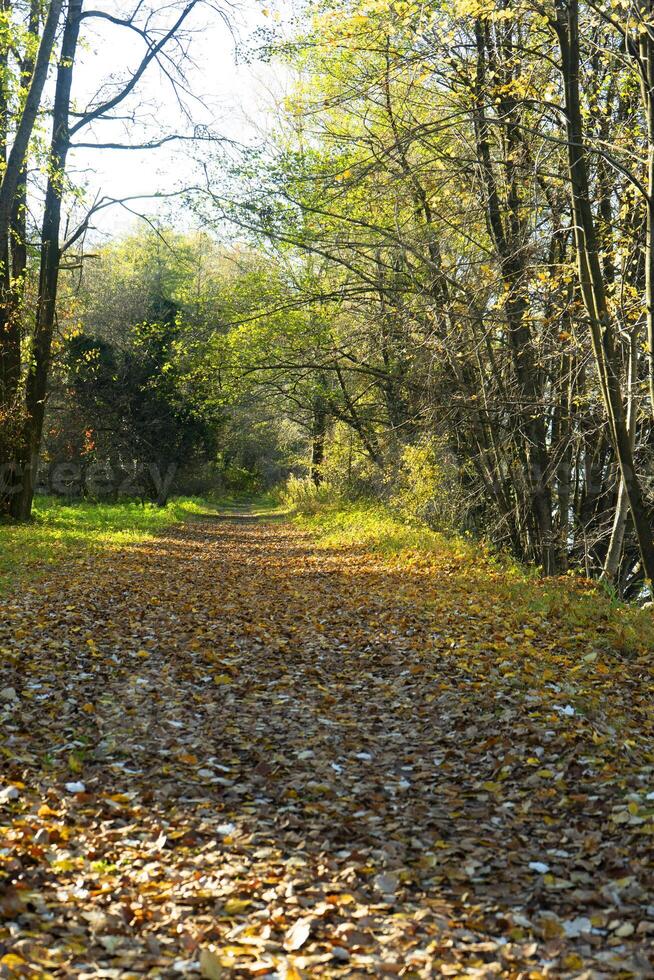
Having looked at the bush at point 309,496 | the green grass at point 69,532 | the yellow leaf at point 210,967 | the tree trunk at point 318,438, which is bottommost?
the yellow leaf at point 210,967

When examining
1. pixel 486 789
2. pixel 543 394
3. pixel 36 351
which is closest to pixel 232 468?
pixel 36 351

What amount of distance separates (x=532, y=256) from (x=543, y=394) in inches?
76.3

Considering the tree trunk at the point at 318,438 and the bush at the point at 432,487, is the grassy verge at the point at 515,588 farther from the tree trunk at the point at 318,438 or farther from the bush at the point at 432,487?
the tree trunk at the point at 318,438

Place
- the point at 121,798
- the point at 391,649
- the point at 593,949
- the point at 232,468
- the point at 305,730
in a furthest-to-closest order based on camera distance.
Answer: the point at 232,468 → the point at 391,649 → the point at 305,730 → the point at 121,798 → the point at 593,949

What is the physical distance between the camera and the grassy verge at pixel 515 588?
8094 mm

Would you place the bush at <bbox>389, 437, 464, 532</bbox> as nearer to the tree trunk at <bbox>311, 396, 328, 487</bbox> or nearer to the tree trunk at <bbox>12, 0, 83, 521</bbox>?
the tree trunk at <bbox>311, 396, 328, 487</bbox>

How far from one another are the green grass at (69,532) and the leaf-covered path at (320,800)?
308 centimetres

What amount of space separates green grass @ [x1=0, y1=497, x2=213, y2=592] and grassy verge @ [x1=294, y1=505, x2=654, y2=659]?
5017 mm

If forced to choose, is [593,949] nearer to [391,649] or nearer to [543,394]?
[391,649]

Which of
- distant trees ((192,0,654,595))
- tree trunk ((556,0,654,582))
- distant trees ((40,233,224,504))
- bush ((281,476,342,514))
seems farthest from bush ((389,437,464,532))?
distant trees ((40,233,224,504))

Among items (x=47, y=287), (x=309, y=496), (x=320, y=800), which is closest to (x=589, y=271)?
(x=320, y=800)

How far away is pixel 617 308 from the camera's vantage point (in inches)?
370

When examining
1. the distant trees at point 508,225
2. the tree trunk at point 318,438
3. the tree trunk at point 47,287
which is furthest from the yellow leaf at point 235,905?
the tree trunk at point 318,438

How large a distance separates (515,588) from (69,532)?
10.0m
